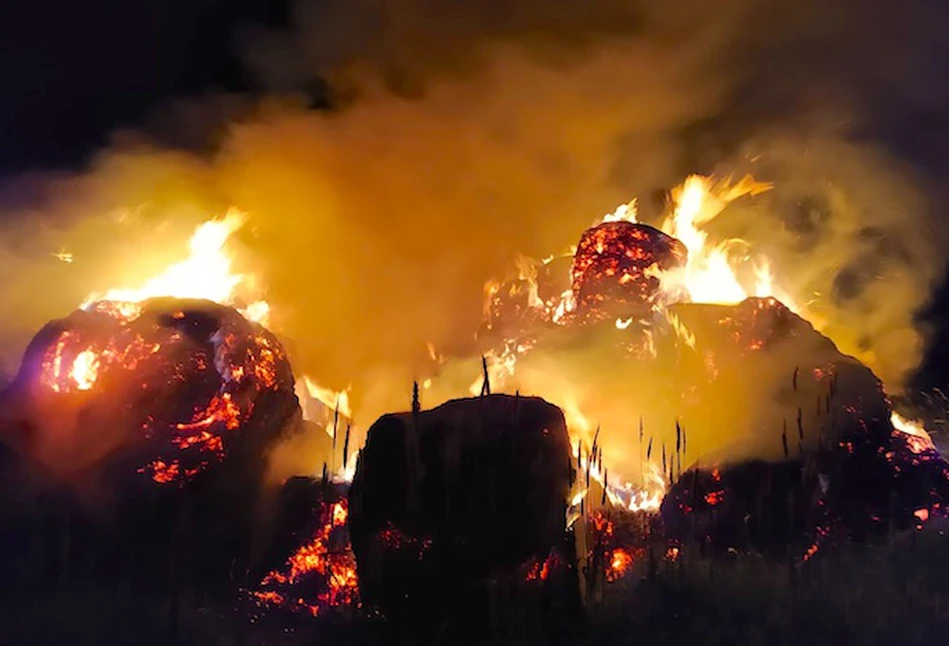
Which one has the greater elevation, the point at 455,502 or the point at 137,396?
the point at 137,396

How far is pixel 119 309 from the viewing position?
1525cm

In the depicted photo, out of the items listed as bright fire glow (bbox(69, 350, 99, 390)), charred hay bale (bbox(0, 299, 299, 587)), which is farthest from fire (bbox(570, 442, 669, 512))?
bright fire glow (bbox(69, 350, 99, 390))

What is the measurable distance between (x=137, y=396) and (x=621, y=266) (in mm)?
11060

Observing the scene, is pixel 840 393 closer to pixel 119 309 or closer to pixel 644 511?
pixel 644 511

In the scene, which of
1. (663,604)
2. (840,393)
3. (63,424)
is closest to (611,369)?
(840,393)

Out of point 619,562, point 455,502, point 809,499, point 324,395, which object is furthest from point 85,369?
point 809,499

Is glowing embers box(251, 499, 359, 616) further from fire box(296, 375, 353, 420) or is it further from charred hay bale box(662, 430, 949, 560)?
charred hay bale box(662, 430, 949, 560)

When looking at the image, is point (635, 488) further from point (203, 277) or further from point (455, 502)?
point (203, 277)

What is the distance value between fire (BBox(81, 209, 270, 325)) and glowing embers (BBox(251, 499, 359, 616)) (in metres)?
6.46

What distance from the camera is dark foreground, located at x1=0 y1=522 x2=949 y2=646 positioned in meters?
7.76

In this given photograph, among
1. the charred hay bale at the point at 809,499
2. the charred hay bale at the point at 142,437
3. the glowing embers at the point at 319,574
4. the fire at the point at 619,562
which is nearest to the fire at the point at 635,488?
the charred hay bale at the point at 809,499

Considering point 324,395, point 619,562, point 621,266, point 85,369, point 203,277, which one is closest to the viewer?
point 619,562

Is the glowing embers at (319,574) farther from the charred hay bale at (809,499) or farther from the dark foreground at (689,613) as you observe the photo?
the charred hay bale at (809,499)

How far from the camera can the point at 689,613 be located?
324 inches
